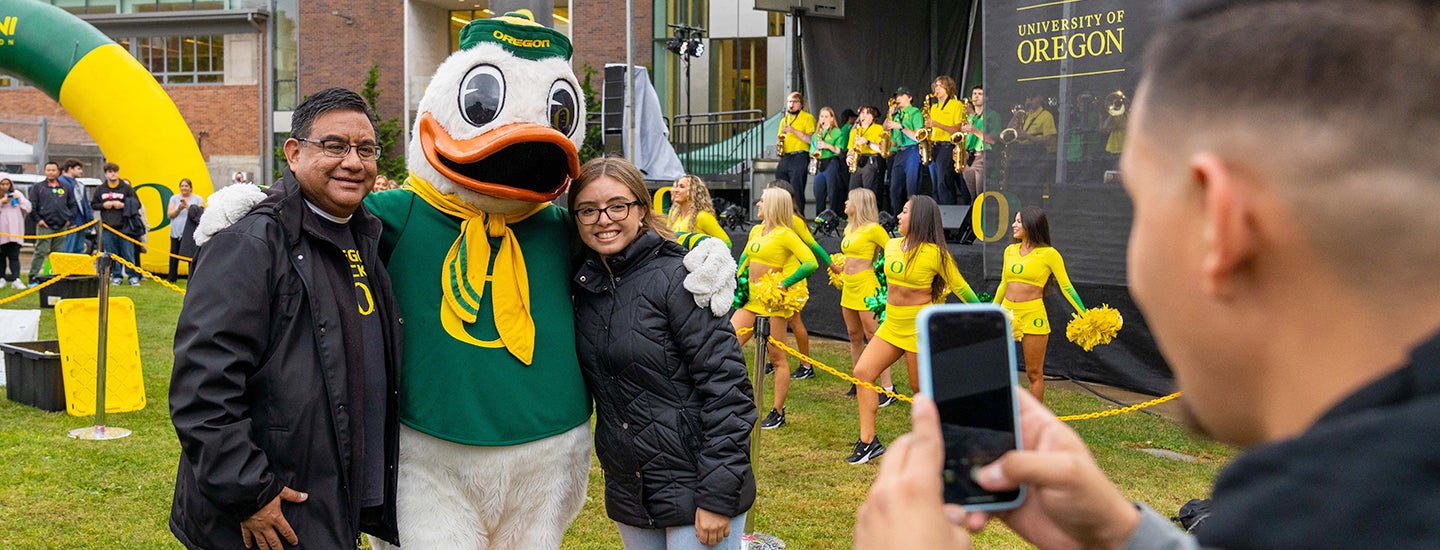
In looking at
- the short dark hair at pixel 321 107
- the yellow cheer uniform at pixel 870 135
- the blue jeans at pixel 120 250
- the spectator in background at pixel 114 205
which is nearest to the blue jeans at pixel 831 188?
the yellow cheer uniform at pixel 870 135

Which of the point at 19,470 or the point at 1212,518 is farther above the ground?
the point at 1212,518

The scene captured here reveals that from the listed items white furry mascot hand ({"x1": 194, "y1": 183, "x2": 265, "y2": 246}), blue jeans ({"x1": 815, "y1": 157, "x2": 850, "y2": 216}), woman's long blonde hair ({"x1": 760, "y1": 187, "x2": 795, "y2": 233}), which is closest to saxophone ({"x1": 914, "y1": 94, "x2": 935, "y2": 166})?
blue jeans ({"x1": 815, "y1": 157, "x2": 850, "y2": 216})

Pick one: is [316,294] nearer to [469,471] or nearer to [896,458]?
[469,471]

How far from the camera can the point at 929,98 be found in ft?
42.8

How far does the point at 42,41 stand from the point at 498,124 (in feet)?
51.0

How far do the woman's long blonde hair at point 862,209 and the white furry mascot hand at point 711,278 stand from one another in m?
5.77

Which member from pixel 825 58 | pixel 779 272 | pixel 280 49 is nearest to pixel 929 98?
pixel 825 58

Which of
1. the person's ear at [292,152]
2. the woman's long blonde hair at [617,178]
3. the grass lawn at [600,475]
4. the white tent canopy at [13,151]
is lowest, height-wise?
the grass lawn at [600,475]

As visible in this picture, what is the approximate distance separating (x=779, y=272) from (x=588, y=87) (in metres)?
18.2

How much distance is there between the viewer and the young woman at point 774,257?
848 centimetres

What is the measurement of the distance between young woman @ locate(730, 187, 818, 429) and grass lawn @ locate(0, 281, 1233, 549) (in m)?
0.78

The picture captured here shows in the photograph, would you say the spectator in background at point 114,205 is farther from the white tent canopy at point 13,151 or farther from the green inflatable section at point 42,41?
the white tent canopy at point 13,151

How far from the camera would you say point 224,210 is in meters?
2.91

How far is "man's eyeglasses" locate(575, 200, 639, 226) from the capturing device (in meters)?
3.29
